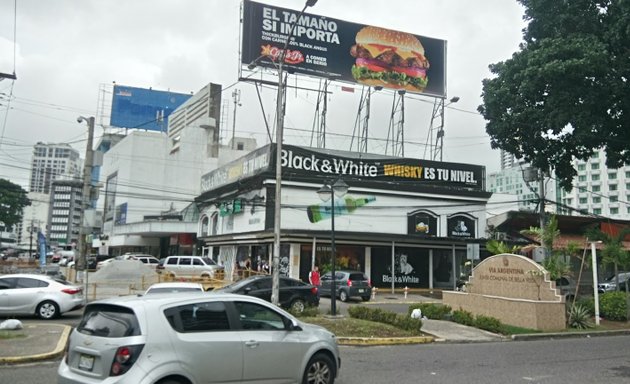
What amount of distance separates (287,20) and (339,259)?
16.9 m

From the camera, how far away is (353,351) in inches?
500

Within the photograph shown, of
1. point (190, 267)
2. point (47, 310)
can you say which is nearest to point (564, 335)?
point (47, 310)

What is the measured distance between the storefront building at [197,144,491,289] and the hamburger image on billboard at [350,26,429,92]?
667cm

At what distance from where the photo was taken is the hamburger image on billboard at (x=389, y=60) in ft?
134

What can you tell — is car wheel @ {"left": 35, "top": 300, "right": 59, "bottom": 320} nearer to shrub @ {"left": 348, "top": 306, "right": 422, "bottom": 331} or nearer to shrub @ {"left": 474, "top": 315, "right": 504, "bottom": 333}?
shrub @ {"left": 348, "top": 306, "right": 422, "bottom": 331}

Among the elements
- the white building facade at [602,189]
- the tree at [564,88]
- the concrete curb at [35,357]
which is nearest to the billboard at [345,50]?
the tree at [564,88]

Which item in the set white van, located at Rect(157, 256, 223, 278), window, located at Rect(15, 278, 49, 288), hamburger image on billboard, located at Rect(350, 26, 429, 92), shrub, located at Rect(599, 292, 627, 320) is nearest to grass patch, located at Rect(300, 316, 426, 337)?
window, located at Rect(15, 278, 49, 288)

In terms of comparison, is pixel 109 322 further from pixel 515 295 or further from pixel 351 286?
pixel 351 286

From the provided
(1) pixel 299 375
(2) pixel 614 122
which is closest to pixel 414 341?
(1) pixel 299 375

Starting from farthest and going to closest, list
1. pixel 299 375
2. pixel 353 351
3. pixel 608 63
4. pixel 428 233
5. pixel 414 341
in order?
pixel 428 233, pixel 608 63, pixel 414 341, pixel 353 351, pixel 299 375

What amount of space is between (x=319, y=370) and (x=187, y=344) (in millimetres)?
2264

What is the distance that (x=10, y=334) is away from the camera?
13.1m

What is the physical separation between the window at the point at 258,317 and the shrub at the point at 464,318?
11841mm

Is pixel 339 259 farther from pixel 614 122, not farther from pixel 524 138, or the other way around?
pixel 614 122
